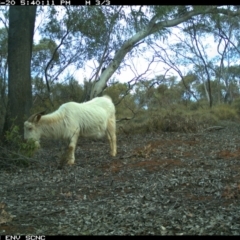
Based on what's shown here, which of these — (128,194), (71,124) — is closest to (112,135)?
(71,124)

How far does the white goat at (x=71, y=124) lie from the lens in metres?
8.30

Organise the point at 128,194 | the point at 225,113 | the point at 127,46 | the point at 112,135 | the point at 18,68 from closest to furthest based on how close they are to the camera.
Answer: the point at 128,194, the point at 18,68, the point at 112,135, the point at 127,46, the point at 225,113

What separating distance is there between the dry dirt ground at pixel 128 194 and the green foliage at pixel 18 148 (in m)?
0.19

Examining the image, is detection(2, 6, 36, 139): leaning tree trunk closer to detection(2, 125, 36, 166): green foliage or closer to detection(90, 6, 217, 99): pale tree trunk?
detection(2, 125, 36, 166): green foliage

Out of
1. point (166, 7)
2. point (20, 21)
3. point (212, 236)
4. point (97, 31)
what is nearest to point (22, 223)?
point (212, 236)

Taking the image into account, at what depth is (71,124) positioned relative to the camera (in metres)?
8.62

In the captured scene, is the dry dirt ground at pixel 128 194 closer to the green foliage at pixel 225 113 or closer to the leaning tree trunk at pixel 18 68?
the leaning tree trunk at pixel 18 68

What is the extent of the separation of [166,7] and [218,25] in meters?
15.0

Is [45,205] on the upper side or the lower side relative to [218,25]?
lower

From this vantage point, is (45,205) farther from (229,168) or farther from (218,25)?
(218,25)

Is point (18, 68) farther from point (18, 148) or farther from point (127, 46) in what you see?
point (127, 46)

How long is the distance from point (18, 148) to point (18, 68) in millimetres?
2510

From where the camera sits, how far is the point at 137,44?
15.2m

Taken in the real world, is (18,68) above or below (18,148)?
above
